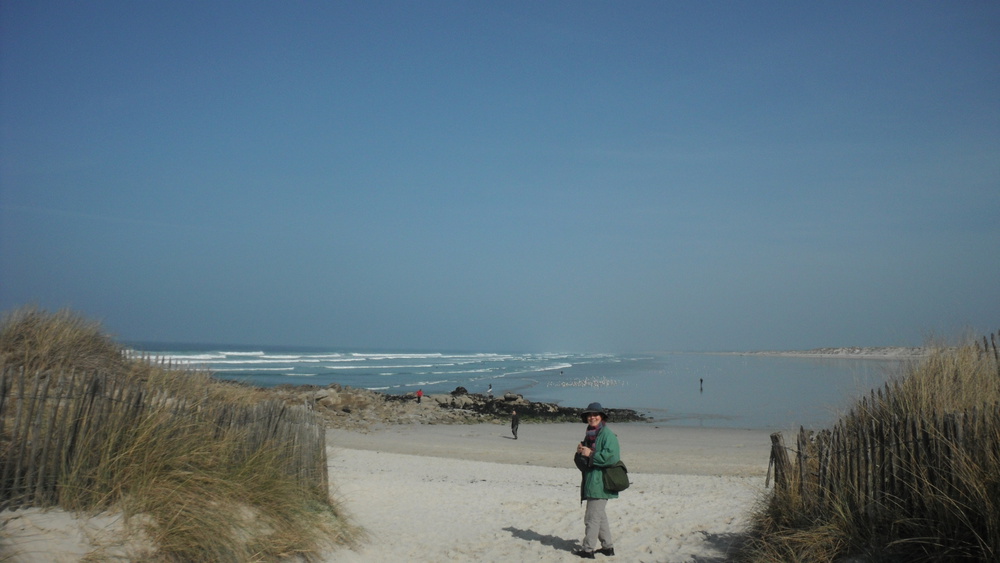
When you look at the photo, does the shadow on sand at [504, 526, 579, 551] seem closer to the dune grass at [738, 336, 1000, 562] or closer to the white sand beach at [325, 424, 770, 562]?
the white sand beach at [325, 424, 770, 562]

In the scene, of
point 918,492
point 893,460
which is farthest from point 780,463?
point 918,492

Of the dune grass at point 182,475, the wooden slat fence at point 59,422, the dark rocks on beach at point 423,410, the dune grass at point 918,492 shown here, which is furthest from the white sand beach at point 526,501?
the dark rocks on beach at point 423,410

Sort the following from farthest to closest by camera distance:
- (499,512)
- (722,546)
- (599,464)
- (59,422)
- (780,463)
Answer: (499,512)
(722,546)
(599,464)
(780,463)
(59,422)

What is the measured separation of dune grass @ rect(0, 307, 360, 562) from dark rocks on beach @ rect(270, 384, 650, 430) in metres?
20.2

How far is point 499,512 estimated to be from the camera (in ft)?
35.8

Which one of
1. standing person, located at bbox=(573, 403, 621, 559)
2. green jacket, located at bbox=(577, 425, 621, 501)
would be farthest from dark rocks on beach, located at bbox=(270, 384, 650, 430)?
green jacket, located at bbox=(577, 425, 621, 501)

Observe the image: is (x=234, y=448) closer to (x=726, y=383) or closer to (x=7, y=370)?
(x=7, y=370)

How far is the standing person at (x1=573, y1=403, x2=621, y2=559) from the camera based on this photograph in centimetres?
780

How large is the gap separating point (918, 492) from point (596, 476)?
3.31 metres

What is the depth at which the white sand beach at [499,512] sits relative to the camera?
17.4 ft

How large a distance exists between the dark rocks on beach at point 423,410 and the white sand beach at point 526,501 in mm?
6650

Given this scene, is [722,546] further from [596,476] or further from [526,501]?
[526,501]

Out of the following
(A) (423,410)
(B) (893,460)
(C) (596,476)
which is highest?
(B) (893,460)

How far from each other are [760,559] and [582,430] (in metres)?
23.8
